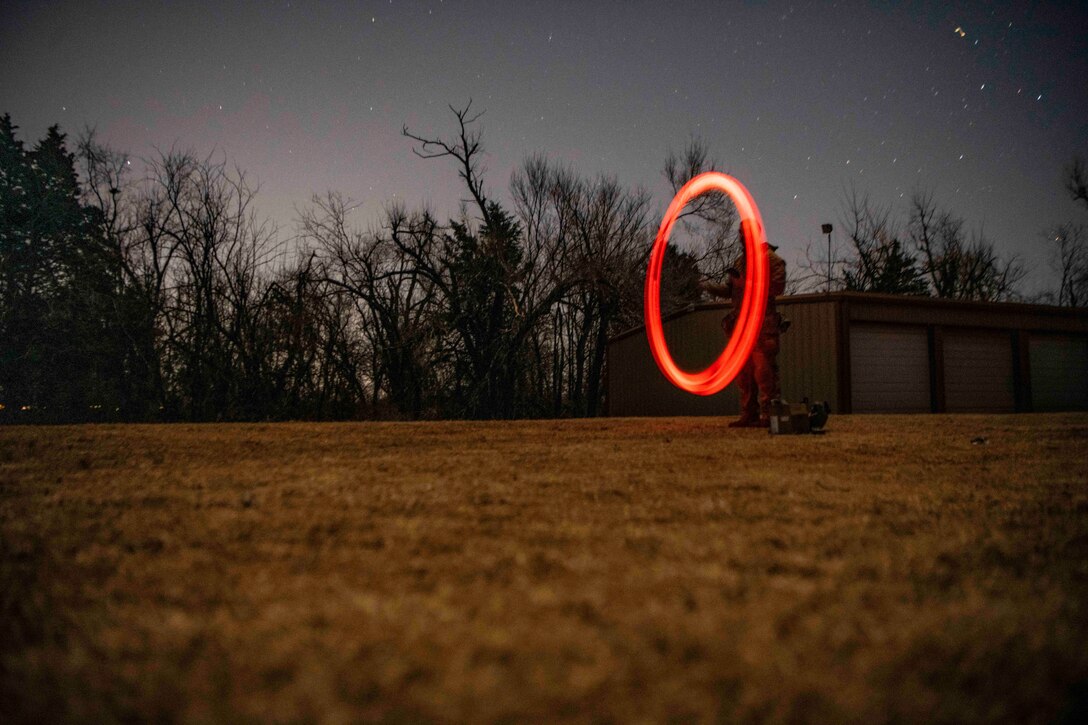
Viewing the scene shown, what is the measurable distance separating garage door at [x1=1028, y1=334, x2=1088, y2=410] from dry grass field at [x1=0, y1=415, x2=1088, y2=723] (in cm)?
1766

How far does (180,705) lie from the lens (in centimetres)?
61

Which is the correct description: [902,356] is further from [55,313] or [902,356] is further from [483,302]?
[55,313]

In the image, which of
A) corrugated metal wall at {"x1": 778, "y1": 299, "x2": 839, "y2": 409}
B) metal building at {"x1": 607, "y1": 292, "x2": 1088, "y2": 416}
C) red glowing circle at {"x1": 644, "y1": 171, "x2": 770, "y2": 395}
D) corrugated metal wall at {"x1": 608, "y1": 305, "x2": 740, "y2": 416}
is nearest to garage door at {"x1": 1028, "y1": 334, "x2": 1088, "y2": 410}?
metal building at {"x1": 607, "y1": 292, "x2": 1088, "y2": 416}

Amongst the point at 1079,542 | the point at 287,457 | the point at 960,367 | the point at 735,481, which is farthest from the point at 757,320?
the point at 960,367

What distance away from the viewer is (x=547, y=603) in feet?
2.92

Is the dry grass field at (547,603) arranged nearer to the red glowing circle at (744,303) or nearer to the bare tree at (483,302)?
the red glowing circle at (744,303)

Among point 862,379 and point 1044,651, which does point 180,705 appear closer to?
point 1044,651

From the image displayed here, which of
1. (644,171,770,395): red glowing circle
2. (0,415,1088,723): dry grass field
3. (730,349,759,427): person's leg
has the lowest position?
(0,415,1088,723): dry grass field

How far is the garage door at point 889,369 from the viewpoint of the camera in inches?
563

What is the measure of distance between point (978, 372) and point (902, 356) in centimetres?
246

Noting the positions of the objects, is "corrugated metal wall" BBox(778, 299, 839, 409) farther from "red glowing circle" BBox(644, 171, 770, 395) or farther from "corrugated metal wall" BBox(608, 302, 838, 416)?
"red glowing circle" BBox(644, 171, 770, 395)

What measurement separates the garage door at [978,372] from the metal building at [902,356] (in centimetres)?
2

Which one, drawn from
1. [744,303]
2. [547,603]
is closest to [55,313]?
[744,303]

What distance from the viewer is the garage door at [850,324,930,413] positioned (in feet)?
46.9
